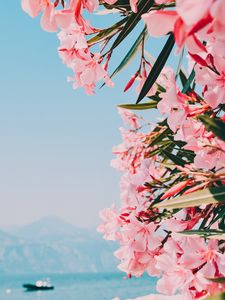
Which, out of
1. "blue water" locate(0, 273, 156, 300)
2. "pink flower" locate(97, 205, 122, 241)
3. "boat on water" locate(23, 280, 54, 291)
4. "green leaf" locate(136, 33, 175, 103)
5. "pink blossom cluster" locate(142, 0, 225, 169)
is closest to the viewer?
"pink blossom cluster" locate(142, 0, 225, 169)

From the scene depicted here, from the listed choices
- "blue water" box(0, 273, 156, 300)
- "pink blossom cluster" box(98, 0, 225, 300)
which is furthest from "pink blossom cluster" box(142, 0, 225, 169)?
"blue water" box(0, 273, 156, 300)

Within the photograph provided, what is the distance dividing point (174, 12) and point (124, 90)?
68cm

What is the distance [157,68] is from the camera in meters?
1.07

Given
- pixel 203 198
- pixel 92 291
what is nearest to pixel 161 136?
pixel 203 198

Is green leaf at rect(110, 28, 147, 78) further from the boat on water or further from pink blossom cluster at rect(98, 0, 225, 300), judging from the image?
the boat on water

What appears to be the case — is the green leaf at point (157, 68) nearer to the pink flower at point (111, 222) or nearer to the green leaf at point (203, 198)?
the green leaf at point (203, 198)

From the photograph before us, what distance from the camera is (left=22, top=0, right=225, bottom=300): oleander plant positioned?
512 millimetres

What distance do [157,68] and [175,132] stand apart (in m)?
0.14

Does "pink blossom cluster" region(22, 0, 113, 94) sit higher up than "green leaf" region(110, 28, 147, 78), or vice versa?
"green leaf" region(110, 28, 147, 78)

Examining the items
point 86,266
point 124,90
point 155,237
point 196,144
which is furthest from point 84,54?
point 86,266

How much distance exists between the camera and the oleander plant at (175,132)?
1.68 ft

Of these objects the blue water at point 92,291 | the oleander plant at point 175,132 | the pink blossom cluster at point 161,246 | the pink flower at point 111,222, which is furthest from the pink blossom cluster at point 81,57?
the blue water at point 92,291

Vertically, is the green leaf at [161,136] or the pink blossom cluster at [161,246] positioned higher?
the green leaf at [161,136]

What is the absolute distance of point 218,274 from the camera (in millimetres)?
892
